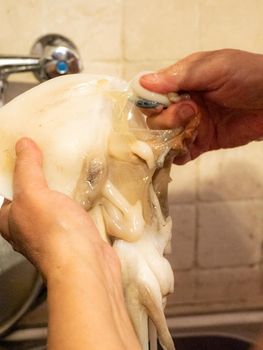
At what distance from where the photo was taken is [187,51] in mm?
850

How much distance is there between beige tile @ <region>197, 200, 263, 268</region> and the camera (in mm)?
920

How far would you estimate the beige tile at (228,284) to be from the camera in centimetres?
96

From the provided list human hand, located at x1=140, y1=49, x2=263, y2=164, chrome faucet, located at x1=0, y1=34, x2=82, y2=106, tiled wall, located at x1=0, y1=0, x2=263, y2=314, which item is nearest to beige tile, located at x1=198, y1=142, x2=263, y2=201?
tiled wall, located at x1=0, y1=0, x2=263, y2=314

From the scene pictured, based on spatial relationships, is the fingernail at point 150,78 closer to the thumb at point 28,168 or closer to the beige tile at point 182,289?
the thumb at point 28,168

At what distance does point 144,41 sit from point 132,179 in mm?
323

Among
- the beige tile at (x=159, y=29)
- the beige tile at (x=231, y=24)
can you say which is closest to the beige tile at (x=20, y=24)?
the beige tile at (x=159, y=29)

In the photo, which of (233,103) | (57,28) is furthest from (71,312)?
(57,28)

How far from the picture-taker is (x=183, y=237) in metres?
0.92

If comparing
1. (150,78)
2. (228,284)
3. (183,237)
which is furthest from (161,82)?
(228,284)

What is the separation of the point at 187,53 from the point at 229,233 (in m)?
0.30

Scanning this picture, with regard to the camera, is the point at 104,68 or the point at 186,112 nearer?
the point at 186,112

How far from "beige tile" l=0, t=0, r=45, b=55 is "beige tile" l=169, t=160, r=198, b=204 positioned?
0.28 meters

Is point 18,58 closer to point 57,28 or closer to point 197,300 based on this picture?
point 57,28

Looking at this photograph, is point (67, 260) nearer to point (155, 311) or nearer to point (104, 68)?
point (155, 311)
